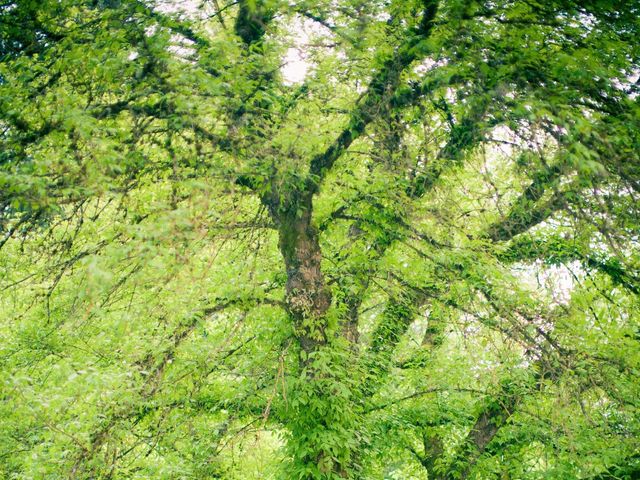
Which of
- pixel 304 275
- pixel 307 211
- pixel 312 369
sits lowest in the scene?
pixel 312 369

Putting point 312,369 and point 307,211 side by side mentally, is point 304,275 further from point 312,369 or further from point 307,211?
point 312,369

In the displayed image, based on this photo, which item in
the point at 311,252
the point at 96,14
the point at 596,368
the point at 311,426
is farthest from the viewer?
the point at 311,252

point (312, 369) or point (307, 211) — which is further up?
point (307, 211)

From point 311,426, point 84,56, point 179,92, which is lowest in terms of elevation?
point 311,426

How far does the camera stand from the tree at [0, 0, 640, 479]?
13.9 feet

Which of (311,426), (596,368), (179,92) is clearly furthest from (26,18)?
(596,368)

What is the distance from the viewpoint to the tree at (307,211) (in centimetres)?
424

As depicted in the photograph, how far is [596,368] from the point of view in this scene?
227 inches

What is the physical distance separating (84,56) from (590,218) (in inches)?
167

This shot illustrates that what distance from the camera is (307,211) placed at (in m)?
6.52

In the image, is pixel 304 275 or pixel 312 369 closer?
pixel 312 369

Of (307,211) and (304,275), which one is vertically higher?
(307,211)

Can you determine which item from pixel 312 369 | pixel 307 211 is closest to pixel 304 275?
pixel 307 211

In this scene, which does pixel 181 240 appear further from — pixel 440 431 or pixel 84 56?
pixel 440 431
